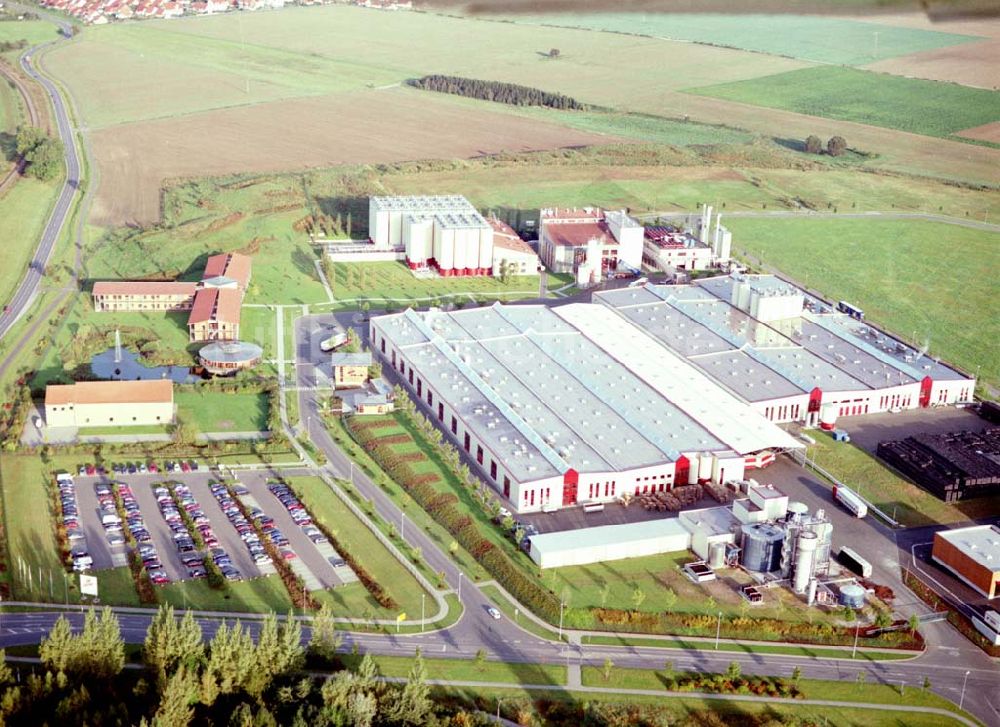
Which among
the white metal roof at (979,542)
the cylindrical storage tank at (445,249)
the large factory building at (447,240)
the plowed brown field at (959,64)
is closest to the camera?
the white metal roof at (979,542)

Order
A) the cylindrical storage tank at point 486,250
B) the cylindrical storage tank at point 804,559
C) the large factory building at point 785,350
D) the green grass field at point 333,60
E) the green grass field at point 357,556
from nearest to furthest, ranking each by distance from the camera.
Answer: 1. the green grass field at point 357,556
2. the cylindrical storage tank at point 804,559
3. the large factory building at point 785,350
4. the cylindrical storage tank at point 486,250
5. the green grass field at point 333,60

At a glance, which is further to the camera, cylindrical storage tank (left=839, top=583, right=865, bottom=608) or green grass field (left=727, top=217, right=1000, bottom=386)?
green grass field (left=727, top=217, right=1000, bottom=386)

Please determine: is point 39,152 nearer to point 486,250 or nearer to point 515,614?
point 486,250

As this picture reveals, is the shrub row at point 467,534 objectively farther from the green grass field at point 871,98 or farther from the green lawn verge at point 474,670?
the green grass field at point 871,98

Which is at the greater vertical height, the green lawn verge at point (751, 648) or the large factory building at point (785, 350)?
the large factory building at point (785, 350)

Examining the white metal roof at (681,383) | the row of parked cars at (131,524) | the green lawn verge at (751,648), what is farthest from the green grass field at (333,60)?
the green lawn verge at (751,648)

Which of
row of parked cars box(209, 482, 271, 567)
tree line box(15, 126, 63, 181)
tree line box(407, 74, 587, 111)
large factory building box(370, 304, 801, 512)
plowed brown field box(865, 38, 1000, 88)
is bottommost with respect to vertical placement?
row of parked cars box(209, 482, 271, 567)

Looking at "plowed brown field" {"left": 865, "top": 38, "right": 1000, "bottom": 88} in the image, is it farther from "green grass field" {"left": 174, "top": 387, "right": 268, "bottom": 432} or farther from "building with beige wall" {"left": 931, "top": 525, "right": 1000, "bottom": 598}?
"green grass field" {"left": 174, "top": 387, "right": 268, "bottom": 432}

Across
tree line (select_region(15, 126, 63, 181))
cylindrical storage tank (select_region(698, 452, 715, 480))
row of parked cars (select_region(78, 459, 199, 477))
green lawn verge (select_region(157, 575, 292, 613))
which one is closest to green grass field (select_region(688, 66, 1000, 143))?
tree line (select_region(15, 126, 63, 181))
